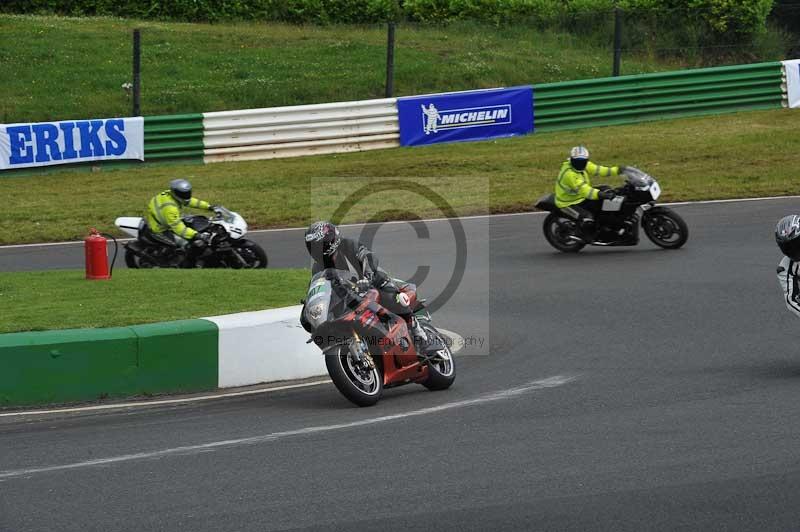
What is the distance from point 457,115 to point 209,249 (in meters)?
10.6

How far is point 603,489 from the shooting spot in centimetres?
708

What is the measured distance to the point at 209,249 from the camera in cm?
1691

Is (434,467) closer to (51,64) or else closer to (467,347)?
(467,347)

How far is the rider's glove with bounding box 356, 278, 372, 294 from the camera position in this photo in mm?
9867

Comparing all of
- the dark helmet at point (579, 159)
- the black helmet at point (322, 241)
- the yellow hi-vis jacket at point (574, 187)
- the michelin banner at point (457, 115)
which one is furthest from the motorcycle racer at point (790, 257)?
the michelin banner at point (457, 115)

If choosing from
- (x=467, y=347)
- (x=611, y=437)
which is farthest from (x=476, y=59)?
(x=611, y=437)

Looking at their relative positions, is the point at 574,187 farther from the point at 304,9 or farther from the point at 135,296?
the point at 304,9

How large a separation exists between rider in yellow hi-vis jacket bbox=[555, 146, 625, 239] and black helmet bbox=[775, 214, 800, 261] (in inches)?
279

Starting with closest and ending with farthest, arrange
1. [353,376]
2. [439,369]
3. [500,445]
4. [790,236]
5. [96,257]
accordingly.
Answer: [500,445] → [353,376] → [790,236] → [439,369] → [96,257]

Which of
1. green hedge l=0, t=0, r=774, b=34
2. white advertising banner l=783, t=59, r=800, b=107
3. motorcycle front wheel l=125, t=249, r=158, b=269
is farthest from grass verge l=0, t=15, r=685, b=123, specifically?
motorcycle front wheel l=125, t=249, r=158, b=269

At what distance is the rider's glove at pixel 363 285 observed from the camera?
9867mm

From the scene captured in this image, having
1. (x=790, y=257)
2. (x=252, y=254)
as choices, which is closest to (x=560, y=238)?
(x=252, y=254)

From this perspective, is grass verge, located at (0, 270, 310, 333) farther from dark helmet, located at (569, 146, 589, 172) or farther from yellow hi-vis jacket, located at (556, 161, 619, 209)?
dark helmet, located at (569, 146, 589, 172)

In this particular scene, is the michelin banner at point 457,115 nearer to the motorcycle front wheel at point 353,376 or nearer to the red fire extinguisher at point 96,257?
the red fire extinguisher at point 96,257
